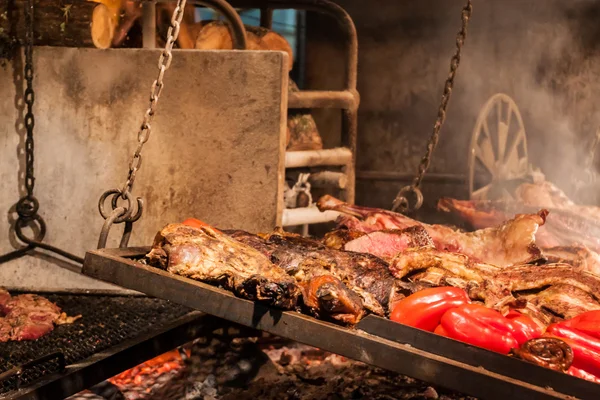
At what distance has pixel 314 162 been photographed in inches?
287

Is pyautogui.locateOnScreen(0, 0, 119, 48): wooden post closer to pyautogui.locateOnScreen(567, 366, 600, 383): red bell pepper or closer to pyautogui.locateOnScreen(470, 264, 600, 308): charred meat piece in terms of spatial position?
pyautogui.locateOnScreen(470, 264, 600, 308): charred meat piece

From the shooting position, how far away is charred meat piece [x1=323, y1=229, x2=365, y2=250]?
13.7 feet

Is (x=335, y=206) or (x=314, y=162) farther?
(x=314, y=162)

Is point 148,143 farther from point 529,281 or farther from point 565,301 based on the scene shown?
point 565,301

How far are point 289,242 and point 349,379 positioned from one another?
78.8 inches

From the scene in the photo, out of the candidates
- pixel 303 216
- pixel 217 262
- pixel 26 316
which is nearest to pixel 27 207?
pixel 26 316

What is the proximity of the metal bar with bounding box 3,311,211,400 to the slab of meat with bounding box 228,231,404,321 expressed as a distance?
3.39 feet

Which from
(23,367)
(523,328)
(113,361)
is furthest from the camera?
(113,361)

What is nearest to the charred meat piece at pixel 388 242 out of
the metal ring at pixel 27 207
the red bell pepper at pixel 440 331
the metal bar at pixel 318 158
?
the red bell pepper at pixel 440 331

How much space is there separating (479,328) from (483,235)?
1622 millimetres

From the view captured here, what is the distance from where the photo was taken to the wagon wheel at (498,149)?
28.5ft

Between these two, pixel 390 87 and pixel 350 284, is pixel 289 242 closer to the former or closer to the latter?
pixel 350 284

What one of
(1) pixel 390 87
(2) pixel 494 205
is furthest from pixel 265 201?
(1) pixel 390 87

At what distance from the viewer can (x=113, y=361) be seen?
4039mm
